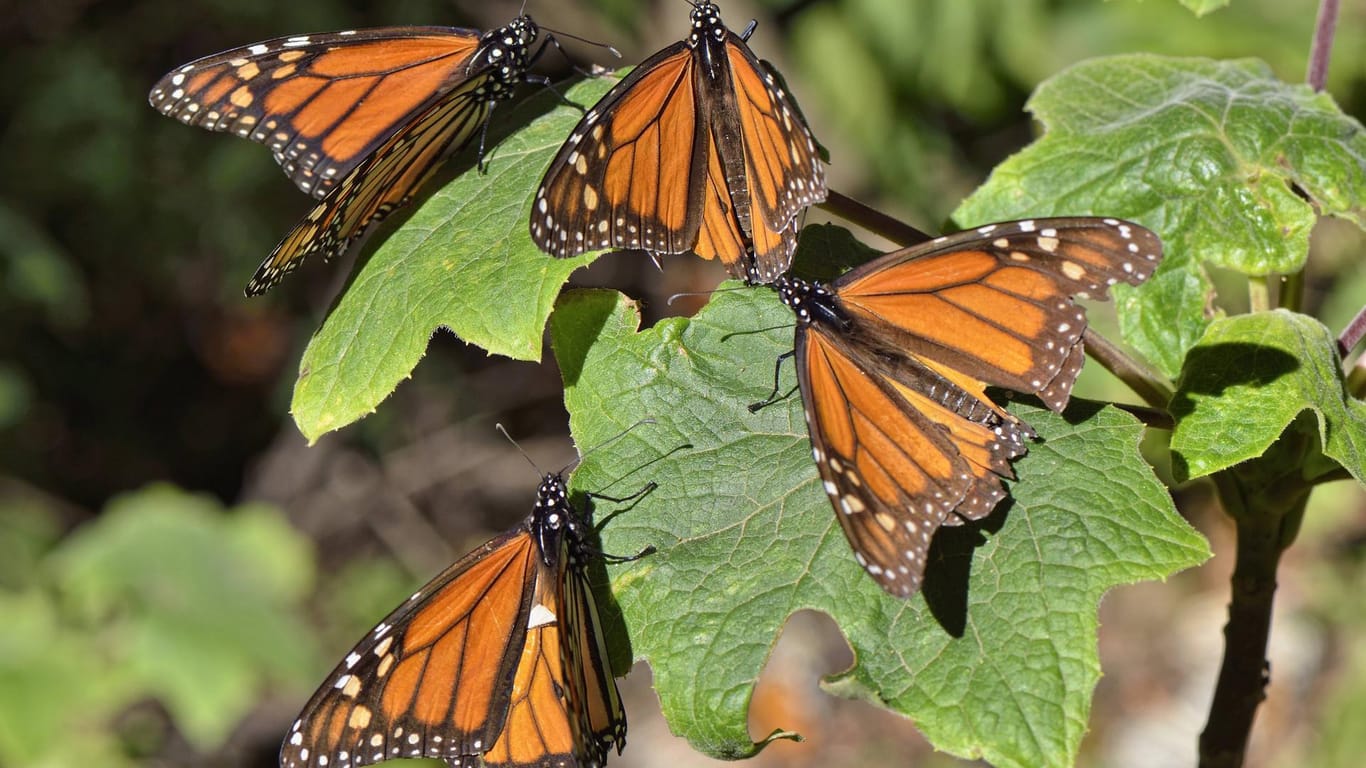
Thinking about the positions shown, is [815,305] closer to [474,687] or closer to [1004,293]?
[1004,293]

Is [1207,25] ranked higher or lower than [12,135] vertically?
higher

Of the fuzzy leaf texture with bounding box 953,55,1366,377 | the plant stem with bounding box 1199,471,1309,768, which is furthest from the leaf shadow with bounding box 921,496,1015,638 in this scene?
the fuzzy leaf texture with bounding box 953,55,1366,377

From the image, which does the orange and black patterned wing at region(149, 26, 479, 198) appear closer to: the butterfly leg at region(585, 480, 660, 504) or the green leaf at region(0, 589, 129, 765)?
the butterfly leg at region(585, 480, 660, 504)

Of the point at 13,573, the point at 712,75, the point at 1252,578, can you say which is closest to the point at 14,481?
the point at 13,573

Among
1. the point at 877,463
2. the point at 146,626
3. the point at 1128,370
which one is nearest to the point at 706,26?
the point at 877,463

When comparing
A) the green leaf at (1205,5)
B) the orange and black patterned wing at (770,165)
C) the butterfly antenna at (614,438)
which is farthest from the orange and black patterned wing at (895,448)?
the green leaf at (1205,5)

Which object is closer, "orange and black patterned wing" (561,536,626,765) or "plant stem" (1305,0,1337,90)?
"orange and black patterned wing" (561,536,626,765)

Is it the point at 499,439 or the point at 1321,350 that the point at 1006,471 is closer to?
the point at 1321,350
